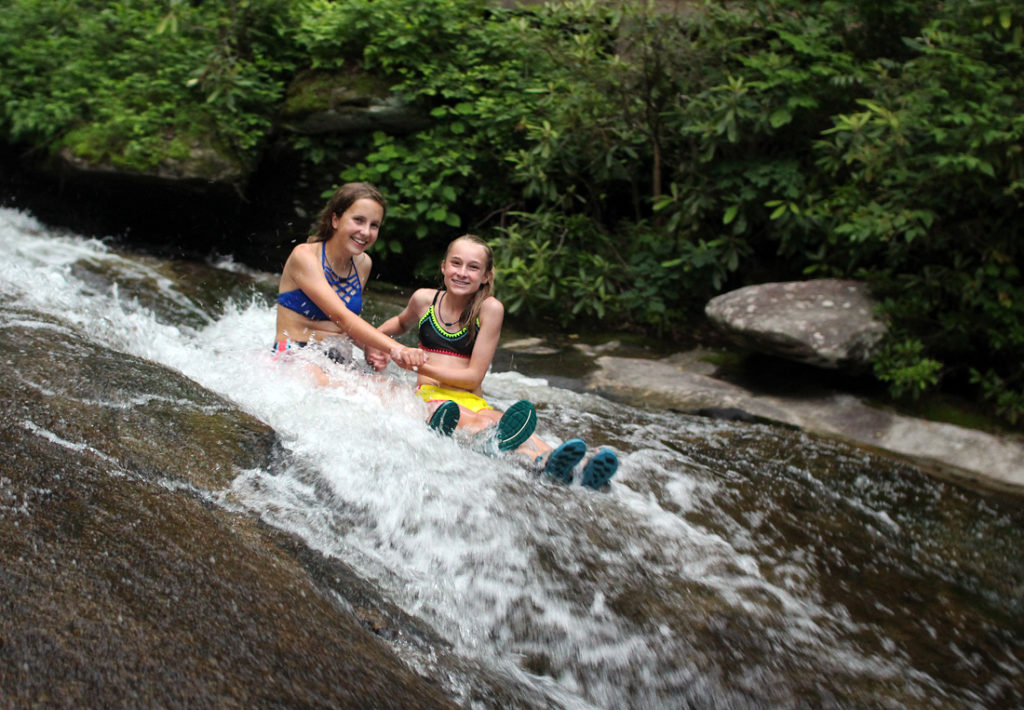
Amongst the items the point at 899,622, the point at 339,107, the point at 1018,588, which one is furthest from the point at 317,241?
the point at 339,107

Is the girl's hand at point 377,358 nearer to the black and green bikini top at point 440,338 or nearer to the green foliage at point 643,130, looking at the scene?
the black and green bikini top at point 440,338

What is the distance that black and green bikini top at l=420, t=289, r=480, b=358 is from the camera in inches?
147

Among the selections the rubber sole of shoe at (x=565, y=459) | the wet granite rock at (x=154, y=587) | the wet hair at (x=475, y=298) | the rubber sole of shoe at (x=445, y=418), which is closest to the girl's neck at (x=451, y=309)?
the wet hair at (x=475, y=298)

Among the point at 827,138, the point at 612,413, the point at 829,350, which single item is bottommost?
the point at 612,413

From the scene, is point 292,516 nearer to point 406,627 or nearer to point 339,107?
point 406,627

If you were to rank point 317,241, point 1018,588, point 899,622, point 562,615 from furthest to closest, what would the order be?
point 317,241 < point 1018,588 < point 899,622 < point 562,615

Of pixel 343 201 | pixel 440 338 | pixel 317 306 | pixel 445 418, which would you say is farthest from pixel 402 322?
pixel 445 418

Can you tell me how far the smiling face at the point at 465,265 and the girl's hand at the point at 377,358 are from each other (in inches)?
17.1

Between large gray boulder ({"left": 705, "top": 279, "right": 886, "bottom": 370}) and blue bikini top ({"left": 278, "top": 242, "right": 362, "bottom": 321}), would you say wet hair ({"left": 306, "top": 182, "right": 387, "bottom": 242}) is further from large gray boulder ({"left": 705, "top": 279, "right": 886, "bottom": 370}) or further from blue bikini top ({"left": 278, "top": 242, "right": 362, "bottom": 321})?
large gray boulder ({"left": 705, "top": 279, "right": 886, "bottom": 370})

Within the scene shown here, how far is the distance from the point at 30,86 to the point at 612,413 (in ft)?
24.1

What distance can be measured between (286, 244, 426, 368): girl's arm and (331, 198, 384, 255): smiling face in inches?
6.9

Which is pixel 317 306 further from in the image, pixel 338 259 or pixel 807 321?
pixel 807 321

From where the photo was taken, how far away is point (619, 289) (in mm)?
6770

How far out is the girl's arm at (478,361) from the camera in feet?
11.9
